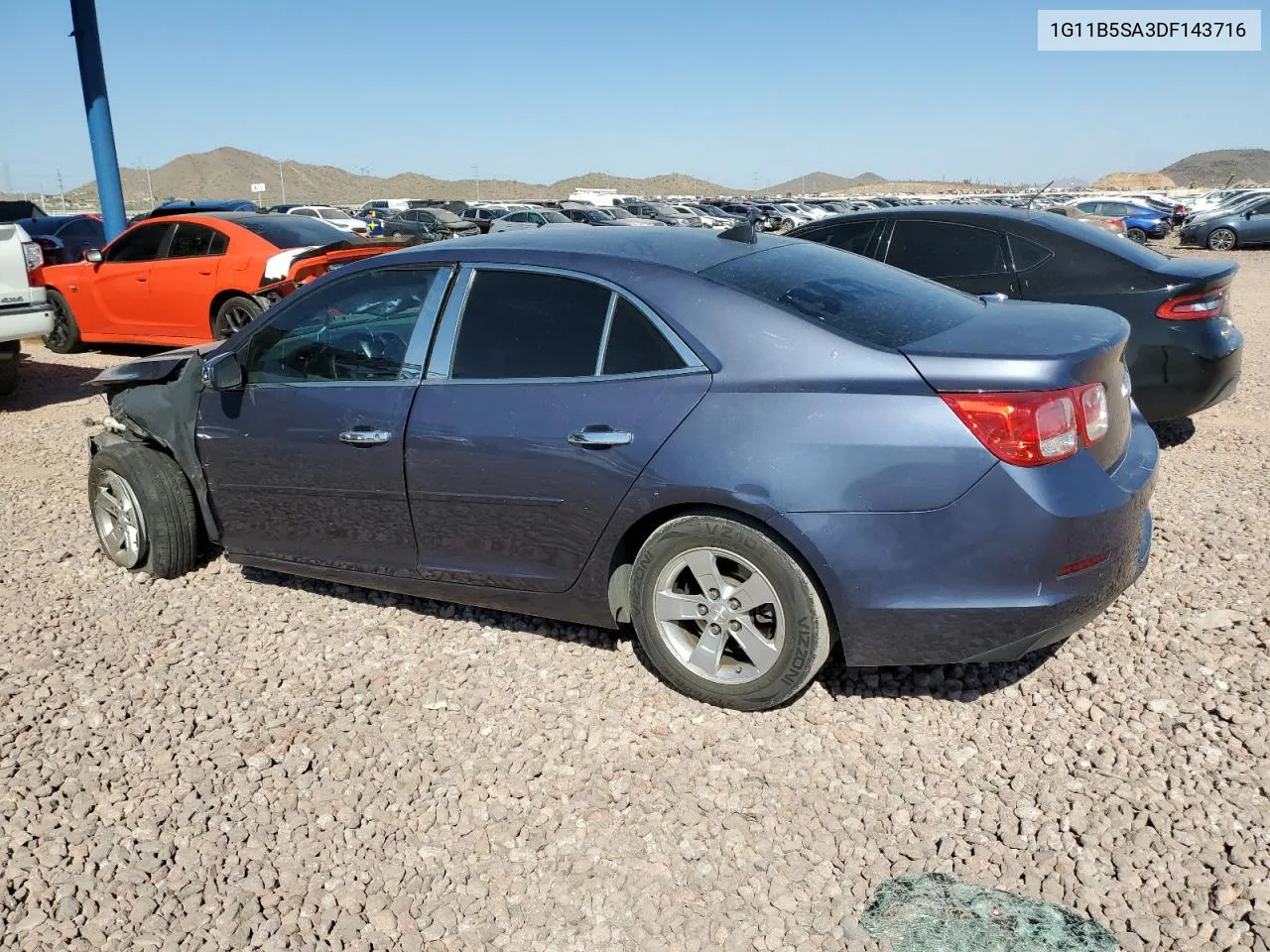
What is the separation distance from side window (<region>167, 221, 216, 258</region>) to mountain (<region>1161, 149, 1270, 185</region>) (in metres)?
166

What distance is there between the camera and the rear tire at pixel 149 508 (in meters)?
4.79

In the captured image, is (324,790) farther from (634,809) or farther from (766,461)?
(766,461)

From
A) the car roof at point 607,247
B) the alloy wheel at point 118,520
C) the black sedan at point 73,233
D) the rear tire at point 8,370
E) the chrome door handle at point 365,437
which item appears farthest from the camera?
the black sedan at point 73,233

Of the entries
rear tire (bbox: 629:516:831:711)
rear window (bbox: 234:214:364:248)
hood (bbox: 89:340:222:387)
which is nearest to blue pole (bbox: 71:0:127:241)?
rear window (bbox: 234:214:364:248)

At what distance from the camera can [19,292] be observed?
28.4 feet

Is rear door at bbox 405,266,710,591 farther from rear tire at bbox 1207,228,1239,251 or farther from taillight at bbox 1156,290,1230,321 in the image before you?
rear tire at bbox 1207,228,1239,251

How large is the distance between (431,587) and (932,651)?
196 centimetres

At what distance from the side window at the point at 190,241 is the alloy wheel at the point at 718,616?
26.7 feet

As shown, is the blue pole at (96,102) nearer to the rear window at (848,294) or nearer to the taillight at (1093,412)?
the rear window at (848,294)

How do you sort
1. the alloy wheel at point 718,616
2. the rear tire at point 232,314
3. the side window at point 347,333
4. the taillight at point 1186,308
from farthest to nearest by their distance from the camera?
the rear tire at point 232,314 → the taillight at point 1186,308 → the side window at point 347,333 → the alloy wheel at point 718,616

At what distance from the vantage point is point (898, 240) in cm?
723

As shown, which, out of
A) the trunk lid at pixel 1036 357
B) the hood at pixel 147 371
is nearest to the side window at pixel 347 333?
the hood at pixel 147 371

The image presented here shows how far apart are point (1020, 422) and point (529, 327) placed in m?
1.74

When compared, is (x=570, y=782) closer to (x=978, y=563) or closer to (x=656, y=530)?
(x=656, y=530)
